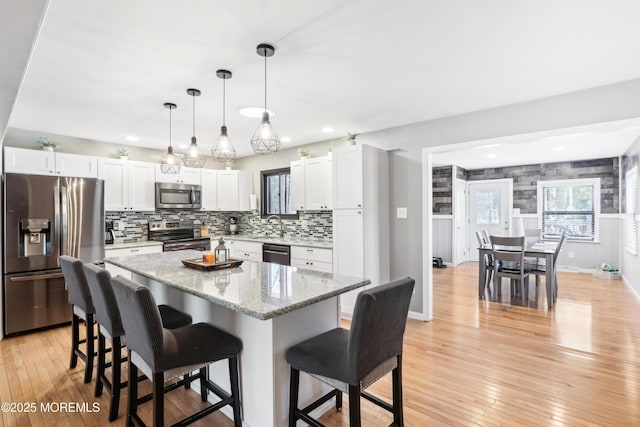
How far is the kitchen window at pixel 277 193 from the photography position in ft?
18.1

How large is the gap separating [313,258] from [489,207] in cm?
559

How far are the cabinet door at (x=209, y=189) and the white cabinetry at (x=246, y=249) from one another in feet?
2.39

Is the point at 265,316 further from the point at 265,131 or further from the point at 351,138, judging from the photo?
the point at 351,138

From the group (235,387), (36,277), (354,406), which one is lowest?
(235,387)

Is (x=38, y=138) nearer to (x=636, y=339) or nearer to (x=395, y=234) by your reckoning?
(x=395, y=234)

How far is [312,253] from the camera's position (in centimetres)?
433

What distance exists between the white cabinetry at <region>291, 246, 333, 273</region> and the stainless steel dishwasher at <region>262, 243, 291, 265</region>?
0.31 feet

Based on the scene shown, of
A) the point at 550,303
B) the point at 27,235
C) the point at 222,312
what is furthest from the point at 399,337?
the point at 27,235

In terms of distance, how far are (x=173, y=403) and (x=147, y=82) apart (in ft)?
8.17

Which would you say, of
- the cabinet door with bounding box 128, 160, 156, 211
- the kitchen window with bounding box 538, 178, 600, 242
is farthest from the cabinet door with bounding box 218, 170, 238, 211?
the kitchen window with bounding box 538, 178, 600, 242

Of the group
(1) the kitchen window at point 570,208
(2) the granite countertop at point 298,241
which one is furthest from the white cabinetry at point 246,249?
(1) the kitchen window at point 570,208

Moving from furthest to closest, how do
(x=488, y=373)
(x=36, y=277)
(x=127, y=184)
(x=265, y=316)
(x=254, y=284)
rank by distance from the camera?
(x=127, y=184) < (x=36, y=277) < (x=488, y=373) < (x=254, y=284) < (x=265, y=316)

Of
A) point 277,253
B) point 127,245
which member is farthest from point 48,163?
point 277,253

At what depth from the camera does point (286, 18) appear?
1.81 m
